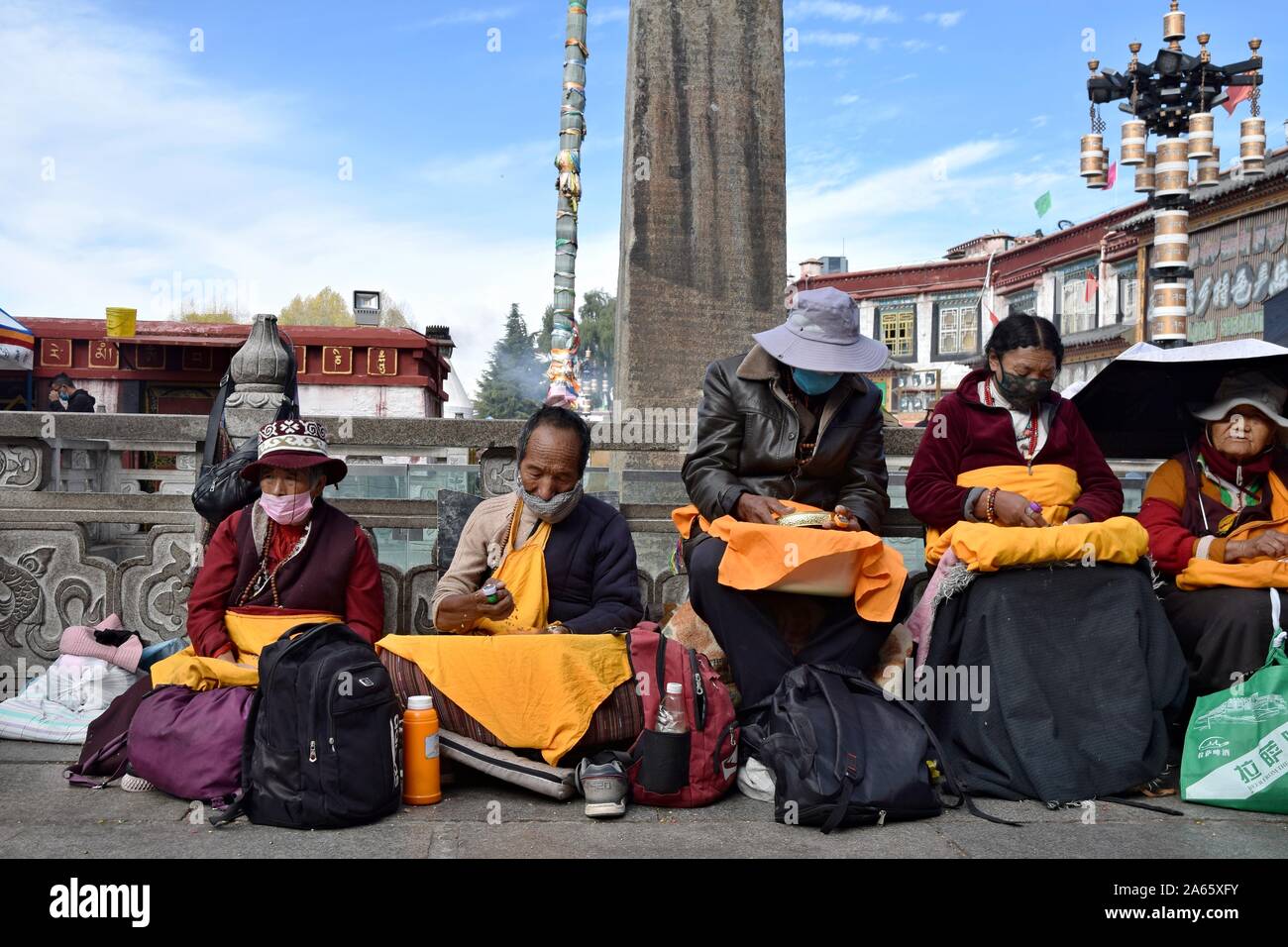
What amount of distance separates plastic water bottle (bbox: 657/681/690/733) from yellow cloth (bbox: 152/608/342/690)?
1.28m

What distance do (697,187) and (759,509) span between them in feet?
23.2

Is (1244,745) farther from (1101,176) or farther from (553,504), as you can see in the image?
(1101,176)

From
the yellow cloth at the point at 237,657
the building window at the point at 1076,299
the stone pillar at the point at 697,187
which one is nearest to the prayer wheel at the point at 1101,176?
the stone pillar at the point at 697,187

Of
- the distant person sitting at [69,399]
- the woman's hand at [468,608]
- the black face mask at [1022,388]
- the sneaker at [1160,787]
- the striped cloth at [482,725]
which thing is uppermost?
the distant person sitting at [69,399]

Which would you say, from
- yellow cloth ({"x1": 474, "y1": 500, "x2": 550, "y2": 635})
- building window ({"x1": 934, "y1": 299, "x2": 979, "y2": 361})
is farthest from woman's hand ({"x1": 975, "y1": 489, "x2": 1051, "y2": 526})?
building window ({"x1": 934, "y1": 299, "x2": 979, "y2": 361})

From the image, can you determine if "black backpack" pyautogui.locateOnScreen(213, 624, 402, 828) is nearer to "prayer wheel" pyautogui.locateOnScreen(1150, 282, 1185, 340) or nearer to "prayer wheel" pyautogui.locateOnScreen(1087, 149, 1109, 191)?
"prayer wheel" pyautogui.locateOnScreen(1150, 282, 1185, 340)

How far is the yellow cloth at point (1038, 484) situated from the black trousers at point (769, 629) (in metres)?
0.53

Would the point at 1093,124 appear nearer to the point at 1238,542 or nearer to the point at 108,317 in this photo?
the point at 1238,542

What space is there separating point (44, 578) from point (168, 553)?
62cm

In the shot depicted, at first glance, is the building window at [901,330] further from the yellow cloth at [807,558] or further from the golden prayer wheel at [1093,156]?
the yellow cloth at [807,558]

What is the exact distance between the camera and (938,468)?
4.60m

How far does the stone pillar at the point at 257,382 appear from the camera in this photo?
16.7ft

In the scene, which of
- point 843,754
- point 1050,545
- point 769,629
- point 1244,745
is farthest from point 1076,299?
point 843,754

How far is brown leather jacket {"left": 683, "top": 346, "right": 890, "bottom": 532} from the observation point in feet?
15.0
